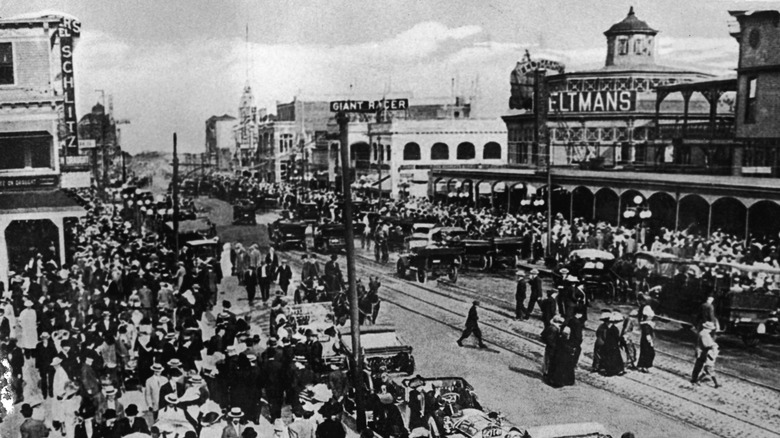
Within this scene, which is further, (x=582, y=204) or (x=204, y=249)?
(x=582, y=204)

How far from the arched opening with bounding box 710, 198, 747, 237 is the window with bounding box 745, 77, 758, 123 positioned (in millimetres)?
3937

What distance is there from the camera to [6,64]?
1752 centimetres

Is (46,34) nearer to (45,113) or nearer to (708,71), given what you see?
(45,113)

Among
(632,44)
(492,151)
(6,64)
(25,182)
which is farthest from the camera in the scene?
(492,151)

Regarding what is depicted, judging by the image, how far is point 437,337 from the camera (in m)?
16.0

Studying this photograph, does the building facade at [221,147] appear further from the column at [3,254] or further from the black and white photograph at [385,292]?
the column at [3,254]

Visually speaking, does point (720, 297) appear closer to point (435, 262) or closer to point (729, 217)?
point (435, 262)

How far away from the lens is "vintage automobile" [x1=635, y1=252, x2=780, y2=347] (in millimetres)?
14602

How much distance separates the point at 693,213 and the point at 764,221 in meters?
2.29

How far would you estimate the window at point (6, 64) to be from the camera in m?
17.5

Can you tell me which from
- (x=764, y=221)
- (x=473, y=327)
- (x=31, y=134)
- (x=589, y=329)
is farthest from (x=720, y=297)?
(x=31, y=134)

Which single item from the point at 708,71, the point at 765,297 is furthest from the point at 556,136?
the point at 765,297

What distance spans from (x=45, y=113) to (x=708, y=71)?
36.5 metres

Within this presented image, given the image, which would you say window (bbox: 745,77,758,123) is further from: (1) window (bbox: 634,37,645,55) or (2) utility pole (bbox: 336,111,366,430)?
(2) utility pole (bbox: 336,111,366,430)
